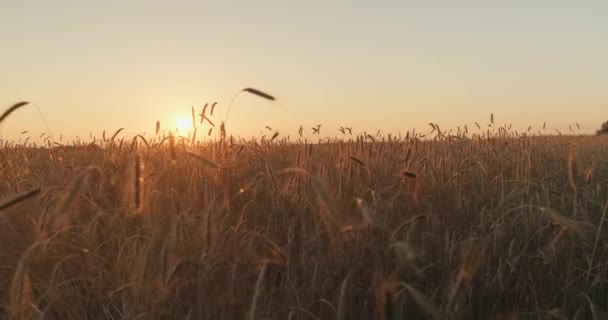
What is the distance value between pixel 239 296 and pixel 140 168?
61 centimetres

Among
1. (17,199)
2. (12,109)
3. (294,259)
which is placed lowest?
(294,259)

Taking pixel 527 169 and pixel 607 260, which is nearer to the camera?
pixel 607 260

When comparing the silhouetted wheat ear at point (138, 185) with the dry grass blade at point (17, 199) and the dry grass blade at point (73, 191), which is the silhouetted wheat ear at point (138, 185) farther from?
the dry grass blade at point (17, 199)

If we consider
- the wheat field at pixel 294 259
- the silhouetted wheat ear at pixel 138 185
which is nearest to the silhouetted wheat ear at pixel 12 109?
the wheat field at pixel 294 259

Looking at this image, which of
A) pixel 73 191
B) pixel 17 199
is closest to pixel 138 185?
pixel 73 191

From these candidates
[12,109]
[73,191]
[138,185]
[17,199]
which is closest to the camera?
[17,199]

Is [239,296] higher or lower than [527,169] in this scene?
lower

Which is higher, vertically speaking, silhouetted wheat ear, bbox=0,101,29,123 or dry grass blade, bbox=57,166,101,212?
silhouetted wheat ear, bbox=0,101,29,123

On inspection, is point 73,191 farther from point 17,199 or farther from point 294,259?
point 294,259

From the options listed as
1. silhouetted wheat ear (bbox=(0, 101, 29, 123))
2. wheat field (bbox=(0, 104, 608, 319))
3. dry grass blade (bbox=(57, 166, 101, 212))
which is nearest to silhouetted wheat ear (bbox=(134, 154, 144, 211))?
wheat field (bbox=(0, 104, 608, 319))

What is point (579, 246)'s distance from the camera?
2.60 m

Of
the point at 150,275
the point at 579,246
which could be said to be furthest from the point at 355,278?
the point at 579,246

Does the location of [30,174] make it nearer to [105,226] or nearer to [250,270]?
[105,226]

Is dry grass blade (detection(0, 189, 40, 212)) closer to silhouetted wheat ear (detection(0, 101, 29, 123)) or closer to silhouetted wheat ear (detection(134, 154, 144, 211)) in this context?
silhouetted wheat ear (detection(134, 154, 144, 211))
